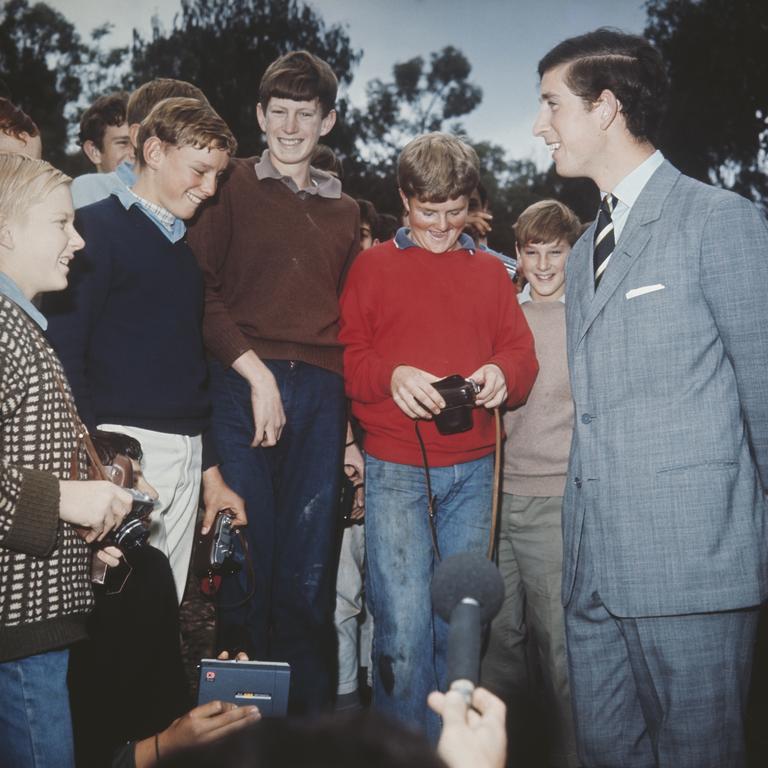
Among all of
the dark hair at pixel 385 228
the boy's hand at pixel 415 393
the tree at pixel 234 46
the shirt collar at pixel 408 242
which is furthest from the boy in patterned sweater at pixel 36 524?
the tree at pixel 234 46

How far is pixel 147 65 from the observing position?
104 feet

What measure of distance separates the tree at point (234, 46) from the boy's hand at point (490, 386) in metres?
27.0

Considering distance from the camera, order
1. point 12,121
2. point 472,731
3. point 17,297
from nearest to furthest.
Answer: point 472,731 → point 17,297 → point 12,121

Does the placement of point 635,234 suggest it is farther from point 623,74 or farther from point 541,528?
point 541,528

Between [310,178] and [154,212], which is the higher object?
[310,178]

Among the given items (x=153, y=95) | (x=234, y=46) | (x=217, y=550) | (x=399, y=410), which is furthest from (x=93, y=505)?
(x=234, y=46)

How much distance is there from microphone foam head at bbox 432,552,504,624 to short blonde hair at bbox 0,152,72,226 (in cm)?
158

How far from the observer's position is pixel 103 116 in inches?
195

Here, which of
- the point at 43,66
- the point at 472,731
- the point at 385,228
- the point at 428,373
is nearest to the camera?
the point at 472,731

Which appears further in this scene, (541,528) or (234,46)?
(234,46)

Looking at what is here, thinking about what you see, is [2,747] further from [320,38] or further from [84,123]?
[320,38]

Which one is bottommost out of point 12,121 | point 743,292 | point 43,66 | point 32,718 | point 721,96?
point 32,718

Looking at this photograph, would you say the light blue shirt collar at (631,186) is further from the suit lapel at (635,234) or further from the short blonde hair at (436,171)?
the short blonde hair at (436,171)

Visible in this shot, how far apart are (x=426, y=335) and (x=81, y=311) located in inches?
51.8
